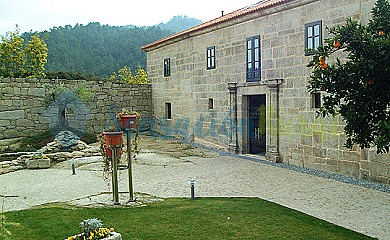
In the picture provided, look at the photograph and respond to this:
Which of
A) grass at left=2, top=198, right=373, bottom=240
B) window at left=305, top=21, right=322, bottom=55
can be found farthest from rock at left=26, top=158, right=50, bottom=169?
window at left=305, top=21, right=322, bottom=55

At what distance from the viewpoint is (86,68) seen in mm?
37844

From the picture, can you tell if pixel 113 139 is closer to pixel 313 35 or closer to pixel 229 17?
pixel 313 35

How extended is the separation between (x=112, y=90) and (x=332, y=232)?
1742 cm

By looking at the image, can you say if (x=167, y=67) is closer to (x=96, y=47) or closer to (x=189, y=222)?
(x=189, y=222)

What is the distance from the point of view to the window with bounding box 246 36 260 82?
49.3 feet

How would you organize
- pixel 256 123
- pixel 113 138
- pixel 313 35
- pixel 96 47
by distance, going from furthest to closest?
1. pixel 96 47
2. pixel 256 123
3. pixel 313 35
4. pixel 113 138

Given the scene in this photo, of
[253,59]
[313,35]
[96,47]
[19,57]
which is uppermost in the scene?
[96,47]

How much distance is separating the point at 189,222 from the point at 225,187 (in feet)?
11.6

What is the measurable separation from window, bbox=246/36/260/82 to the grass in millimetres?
7410

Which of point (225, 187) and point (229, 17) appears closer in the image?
point (225, 187)

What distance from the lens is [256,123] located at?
15.7 meters

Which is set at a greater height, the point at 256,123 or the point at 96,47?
the point at 96,47

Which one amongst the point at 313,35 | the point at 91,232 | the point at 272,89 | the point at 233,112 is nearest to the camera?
the point at 91,232

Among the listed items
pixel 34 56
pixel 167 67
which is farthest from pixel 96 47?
pixel 167 67
